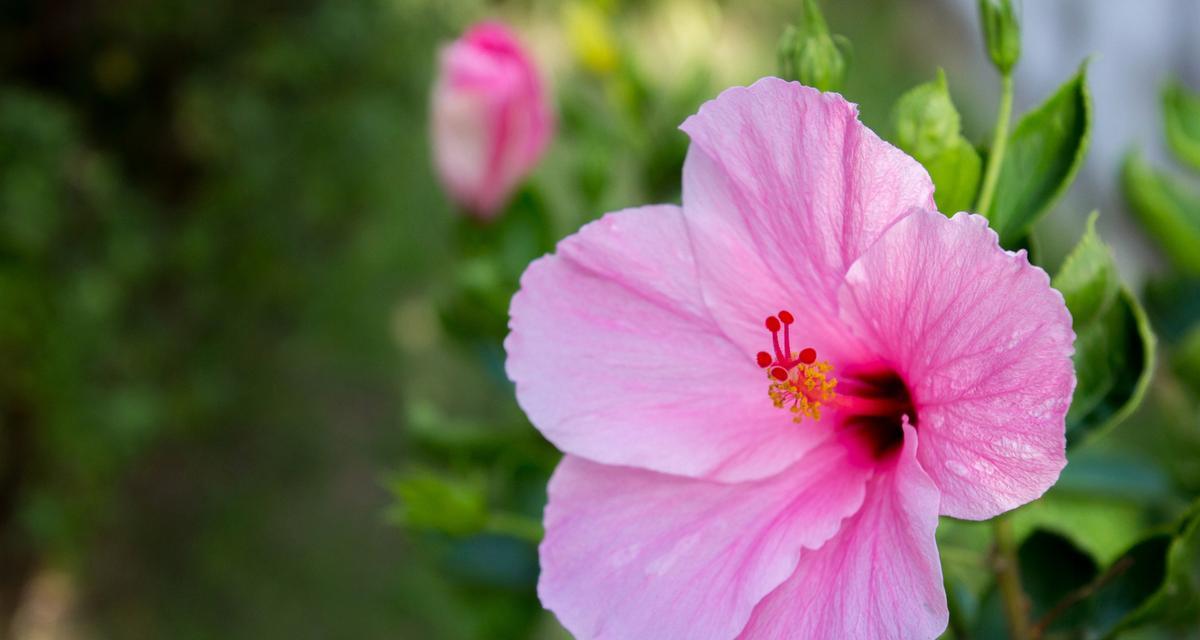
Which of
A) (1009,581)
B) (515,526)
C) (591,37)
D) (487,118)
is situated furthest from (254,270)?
(1009,581)

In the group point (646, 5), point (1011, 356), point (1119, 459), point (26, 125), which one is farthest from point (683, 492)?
point (646, 5)

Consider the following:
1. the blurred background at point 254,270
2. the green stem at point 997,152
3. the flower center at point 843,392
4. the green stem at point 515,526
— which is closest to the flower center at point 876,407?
the flower center at point 843,392

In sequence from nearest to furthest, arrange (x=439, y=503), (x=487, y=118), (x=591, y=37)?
1. (x=439, y=503)
2. (x=487, y=118)
3. (x=591, y=37)

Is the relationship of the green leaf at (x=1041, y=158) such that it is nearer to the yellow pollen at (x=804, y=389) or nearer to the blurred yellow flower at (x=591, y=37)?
the yellow pollen at (x=804, y=389)

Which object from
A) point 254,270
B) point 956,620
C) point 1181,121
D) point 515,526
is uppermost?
point 1181,121

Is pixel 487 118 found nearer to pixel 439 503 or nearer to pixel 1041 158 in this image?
pixel 439 503

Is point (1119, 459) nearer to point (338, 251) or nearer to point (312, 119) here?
point (312, 119)

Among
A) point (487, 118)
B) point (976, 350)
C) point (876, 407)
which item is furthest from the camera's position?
point (487, 118)
